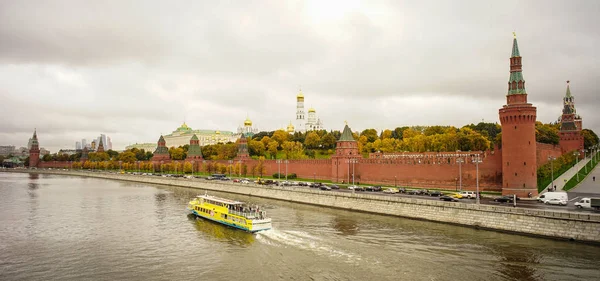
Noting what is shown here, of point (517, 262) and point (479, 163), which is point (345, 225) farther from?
point (479, 163)

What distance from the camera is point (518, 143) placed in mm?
39594

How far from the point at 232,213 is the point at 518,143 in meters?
27.3

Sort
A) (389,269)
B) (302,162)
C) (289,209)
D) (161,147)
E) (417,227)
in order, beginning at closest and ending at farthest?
(389,269) → (417,227) → (289,209) → (302,162) → (161,147)

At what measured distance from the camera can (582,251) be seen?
24.4m

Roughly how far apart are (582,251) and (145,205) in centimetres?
4205

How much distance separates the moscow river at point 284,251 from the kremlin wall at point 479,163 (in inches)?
398

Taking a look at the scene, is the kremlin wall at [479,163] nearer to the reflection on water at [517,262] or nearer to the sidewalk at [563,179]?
the sidewalk at [563,179]

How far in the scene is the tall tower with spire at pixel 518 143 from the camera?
39.1 m

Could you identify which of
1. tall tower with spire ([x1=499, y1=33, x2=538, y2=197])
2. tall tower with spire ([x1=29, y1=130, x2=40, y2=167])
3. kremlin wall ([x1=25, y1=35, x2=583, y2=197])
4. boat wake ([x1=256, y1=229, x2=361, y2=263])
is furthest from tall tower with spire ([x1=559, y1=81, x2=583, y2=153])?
tall tower with spire ([x1=29, y1=130, x2=40, y2=167])

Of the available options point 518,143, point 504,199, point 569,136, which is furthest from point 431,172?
point 569,136

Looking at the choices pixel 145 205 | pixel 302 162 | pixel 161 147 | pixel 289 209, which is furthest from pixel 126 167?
pixel 289 209

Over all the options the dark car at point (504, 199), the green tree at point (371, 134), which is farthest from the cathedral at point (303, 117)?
the dark car at point (504, 199)

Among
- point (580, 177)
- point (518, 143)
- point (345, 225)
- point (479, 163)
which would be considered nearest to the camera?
point (345, 225)

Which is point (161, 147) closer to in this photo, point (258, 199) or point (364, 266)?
point (258, 199)
